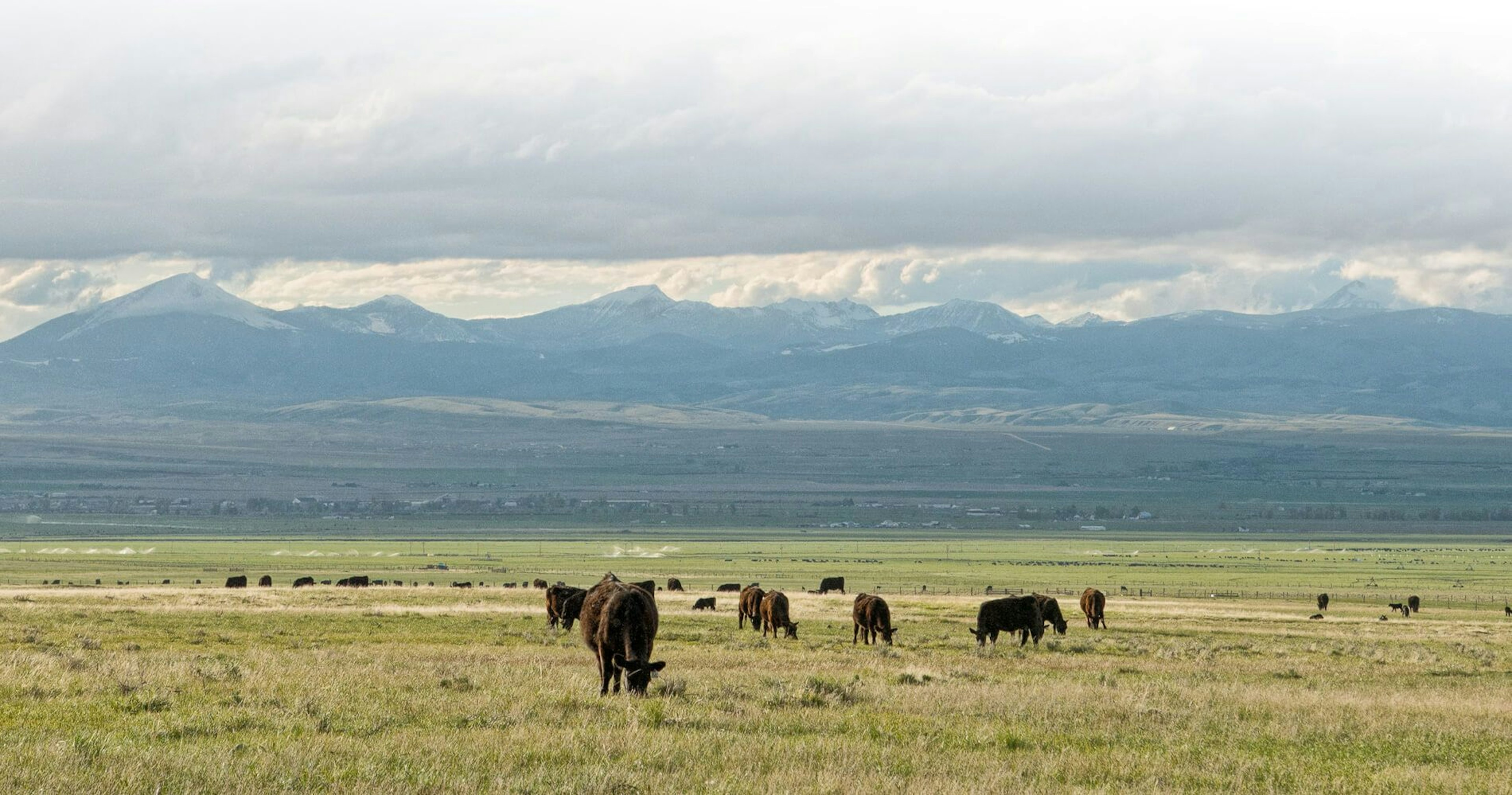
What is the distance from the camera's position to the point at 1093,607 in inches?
1790

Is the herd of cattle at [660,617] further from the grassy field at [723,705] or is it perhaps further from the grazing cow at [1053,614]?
the grassy field at [723,705]

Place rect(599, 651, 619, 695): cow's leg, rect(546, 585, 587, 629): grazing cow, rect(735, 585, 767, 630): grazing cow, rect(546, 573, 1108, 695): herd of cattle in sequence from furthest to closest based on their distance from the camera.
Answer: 1. rect(735, 585, 767, 630): grazing cow
2. rect(546, 585, 587, 629): grazing cow
3. rect(546, 573, 1108, 695): herd of cattle
4. rect(599, 651, 619, 695): cow's leg

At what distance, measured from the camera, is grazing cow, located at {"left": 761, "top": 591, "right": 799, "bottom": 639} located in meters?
36.6

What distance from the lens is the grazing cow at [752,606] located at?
3872cm

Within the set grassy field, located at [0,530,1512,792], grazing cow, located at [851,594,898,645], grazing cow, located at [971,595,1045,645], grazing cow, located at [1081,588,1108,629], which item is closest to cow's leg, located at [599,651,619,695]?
grassy field, located at [0,530,1512,792]

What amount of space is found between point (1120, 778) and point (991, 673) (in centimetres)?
1130

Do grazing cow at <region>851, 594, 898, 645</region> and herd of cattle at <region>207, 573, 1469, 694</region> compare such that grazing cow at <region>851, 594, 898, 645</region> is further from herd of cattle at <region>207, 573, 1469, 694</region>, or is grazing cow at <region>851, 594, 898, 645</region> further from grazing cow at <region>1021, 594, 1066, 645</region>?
grazing cow at <region>1021, 594, 1066, 645</region>

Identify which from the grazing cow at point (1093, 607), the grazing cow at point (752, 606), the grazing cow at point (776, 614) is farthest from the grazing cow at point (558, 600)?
the grazing cow at point (1093, 607)

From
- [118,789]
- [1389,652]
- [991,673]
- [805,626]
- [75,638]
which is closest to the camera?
[118,789]

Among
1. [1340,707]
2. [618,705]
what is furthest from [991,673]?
[618,705]

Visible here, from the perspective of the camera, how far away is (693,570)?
11456 centimetres

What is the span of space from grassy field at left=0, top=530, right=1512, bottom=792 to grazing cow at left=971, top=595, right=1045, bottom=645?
59cm

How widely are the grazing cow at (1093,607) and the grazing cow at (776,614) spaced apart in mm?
11969

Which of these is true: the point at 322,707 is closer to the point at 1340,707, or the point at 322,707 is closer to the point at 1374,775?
the point at 1374,775
